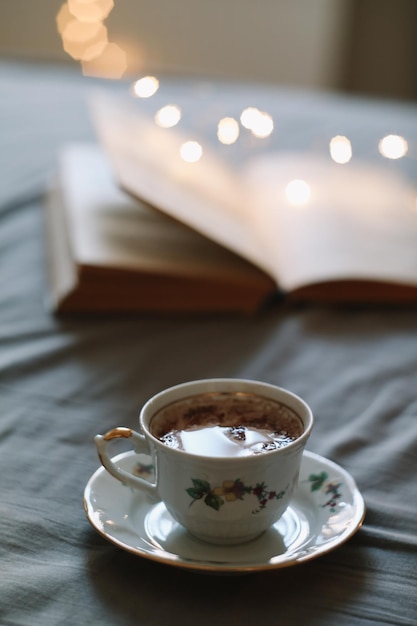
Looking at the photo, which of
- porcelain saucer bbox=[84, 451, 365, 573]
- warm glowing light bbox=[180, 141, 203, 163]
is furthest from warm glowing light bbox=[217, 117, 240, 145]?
porcelain saucer bbox=[84, 451, 365, 573]

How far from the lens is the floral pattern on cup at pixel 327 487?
524 mm

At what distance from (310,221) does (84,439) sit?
56cm

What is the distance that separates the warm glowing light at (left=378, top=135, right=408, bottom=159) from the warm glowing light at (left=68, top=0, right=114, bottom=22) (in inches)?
76.9

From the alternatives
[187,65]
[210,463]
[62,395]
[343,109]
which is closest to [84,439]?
[62,395]

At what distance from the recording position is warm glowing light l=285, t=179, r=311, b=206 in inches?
45.8

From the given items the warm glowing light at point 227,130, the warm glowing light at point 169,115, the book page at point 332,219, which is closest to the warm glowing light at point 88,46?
the warm glowing light at point 169,115

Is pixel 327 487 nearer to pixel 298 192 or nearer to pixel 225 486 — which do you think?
pixel 225 486

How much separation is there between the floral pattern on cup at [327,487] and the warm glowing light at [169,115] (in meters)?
1.23

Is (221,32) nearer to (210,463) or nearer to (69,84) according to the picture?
(69,84)

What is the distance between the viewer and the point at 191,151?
4.15 ft

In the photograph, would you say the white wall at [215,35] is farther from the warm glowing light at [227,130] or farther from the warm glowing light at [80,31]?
the warm glowing light at [227,130]

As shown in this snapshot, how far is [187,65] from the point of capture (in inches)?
132

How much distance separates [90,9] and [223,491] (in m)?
3.05

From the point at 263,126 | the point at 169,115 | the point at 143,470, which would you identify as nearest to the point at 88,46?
the point at 169,115
